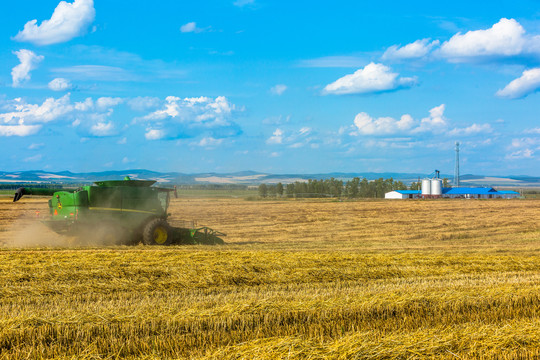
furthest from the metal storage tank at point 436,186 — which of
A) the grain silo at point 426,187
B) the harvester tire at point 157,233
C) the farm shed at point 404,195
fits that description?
the harvester tire at point 157,233

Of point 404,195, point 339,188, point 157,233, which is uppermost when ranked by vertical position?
point 339,188

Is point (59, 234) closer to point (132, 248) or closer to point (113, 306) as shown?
point (132, 248)

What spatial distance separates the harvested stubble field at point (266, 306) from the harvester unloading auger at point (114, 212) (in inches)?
70.8

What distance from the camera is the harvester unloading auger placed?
15891 mm

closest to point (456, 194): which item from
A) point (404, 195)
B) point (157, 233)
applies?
point (404, 195)

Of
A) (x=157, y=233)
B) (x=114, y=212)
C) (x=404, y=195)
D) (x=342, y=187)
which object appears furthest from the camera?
(x=342, y=187)

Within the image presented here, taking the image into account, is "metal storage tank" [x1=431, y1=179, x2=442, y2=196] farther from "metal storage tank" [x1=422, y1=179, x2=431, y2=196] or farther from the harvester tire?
the harvester tire

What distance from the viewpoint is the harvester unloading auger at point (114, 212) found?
52.1ft

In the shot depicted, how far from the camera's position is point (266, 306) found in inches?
281

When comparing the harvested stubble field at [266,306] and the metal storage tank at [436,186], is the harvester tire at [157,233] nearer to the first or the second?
the harvested stubble field at [266,306]

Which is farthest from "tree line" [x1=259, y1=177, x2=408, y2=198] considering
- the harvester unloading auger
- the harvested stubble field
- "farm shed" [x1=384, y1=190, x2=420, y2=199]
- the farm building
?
the harvested stubble field

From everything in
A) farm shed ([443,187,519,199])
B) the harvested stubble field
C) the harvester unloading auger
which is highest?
the harvester unloading auger

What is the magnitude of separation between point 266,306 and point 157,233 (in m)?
10.4

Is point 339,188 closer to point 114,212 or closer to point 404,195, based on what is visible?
point 404,195
